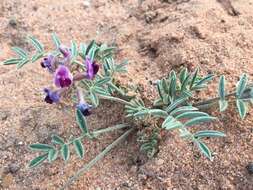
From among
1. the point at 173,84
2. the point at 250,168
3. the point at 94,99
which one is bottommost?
the point at 250,168

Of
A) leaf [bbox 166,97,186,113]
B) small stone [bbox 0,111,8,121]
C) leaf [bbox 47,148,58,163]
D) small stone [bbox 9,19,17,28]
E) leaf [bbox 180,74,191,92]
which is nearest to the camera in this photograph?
leaf [bbox 47,148,58,163]

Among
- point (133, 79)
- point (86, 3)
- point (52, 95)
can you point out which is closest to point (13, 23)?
point (86, 3)

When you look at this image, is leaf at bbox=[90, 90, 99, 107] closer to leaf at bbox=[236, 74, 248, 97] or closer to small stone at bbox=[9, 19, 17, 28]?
leaf at bbox=[236, 74, 248, 97]

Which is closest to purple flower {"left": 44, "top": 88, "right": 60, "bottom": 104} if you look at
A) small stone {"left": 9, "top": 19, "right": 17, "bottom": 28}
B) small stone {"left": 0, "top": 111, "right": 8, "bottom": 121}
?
small stone {"left": 0, "top": 111, "right": 8, "bottom": 121}

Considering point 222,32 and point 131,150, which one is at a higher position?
point 222,32

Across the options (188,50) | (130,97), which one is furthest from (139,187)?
(188,50)

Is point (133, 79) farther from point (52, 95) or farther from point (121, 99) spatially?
point (52, 95)

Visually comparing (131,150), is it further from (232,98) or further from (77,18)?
(77,18)
